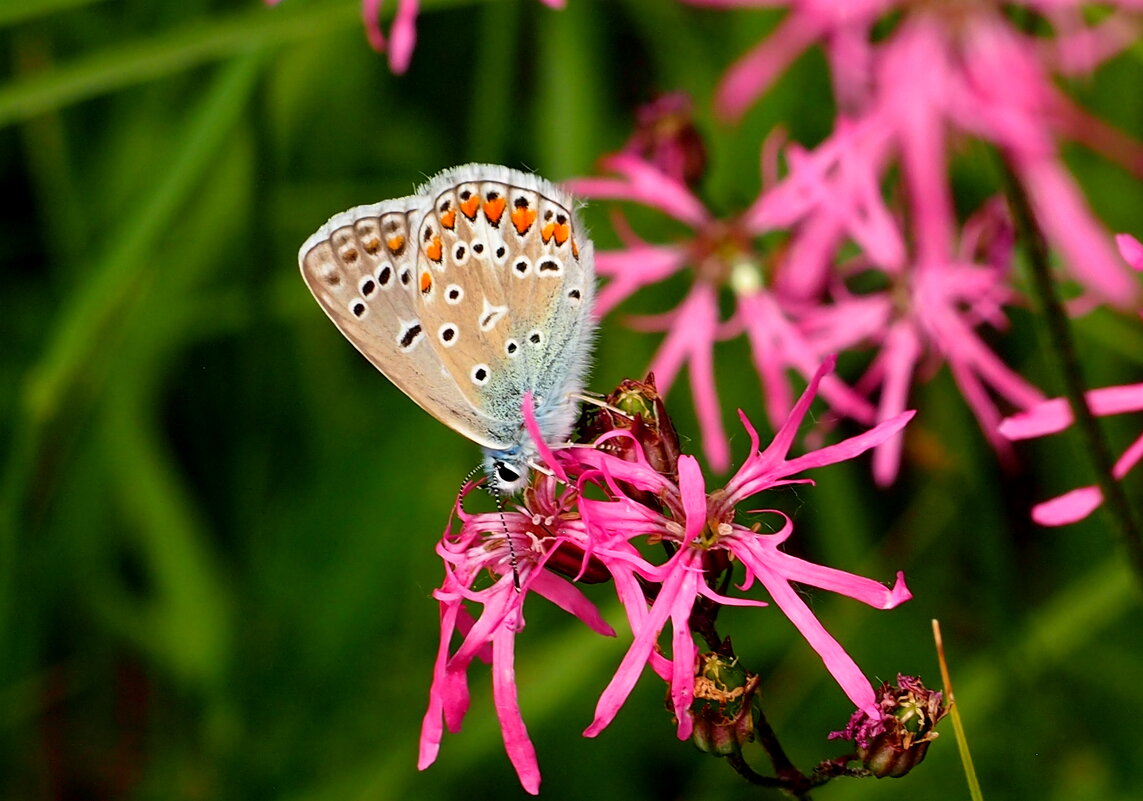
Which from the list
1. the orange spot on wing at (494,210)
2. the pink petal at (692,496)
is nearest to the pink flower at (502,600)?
the pink petal at (692,496)

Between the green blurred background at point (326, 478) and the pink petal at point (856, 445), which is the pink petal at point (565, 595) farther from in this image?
the green blurred background at point (326, 478)

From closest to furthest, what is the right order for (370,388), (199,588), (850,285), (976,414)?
1. (976,414)
2. (850,285)
3. (199,588)
4. (370,388)

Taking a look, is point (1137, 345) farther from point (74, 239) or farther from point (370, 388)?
point (74, 239)

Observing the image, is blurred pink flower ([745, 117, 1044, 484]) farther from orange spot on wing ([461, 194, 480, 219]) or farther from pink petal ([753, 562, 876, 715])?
pink petal ([753, 562, 876, 715])

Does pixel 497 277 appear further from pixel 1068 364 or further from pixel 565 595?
pixel 1068 364

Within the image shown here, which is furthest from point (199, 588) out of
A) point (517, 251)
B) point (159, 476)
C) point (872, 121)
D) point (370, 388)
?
point (872, 121)

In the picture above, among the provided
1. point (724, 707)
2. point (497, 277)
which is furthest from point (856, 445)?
point (497, 277)
